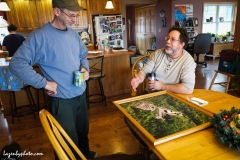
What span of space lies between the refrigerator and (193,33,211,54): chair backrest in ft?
7.02

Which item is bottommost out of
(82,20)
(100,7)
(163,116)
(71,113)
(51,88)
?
(71,113)

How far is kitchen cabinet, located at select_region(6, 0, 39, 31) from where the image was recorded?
179 inches

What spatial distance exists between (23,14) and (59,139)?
4655 millimetres

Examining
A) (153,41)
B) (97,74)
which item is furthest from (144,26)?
(97,74)

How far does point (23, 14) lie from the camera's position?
4.64 m

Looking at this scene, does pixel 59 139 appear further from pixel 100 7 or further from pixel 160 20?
pixel 160 20

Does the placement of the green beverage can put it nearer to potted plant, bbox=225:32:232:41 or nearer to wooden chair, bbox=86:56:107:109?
wooden chair, bbox=86:56:107:109

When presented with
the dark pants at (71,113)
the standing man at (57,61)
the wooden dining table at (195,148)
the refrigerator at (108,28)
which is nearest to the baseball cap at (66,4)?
the standing man at (57,61)

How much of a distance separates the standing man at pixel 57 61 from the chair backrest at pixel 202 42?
4349 mm

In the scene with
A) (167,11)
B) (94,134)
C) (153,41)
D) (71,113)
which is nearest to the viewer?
(71,113)

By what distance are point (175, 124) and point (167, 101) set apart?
1.04ft

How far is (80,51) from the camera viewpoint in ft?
5.43

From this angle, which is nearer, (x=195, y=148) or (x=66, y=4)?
(x=195, y=148)

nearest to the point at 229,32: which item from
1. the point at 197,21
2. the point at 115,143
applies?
the point at 197,21
